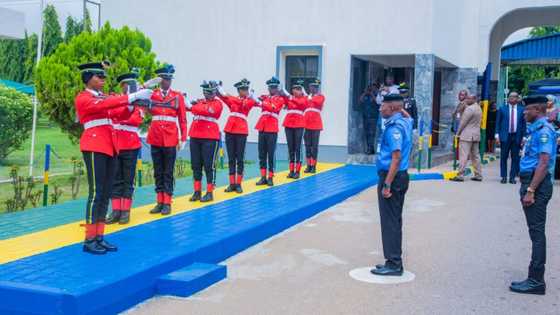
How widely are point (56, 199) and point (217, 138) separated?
2.74 m

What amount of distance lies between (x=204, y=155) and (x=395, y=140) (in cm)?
419

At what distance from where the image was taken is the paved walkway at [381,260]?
18.3 feet

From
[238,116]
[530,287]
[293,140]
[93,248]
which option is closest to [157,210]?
[93,248]

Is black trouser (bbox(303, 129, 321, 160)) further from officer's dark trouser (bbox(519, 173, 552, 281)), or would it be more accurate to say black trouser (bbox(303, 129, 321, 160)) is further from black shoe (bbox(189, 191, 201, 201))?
officer's dark trouser (bbox(519, 173, 552, 281))

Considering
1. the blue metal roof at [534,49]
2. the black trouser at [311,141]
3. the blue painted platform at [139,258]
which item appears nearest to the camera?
the blue painted platform at [139,258]

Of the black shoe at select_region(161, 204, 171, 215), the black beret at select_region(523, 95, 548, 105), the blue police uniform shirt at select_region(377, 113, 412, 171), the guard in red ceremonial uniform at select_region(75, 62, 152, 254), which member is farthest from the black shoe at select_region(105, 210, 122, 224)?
the black beret at select_region(523, 95, 548, 105)

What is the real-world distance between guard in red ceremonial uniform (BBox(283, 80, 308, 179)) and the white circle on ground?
22.5ft

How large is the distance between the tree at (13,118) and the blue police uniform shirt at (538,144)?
35.1ft

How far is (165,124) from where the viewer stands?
8648 millimetres

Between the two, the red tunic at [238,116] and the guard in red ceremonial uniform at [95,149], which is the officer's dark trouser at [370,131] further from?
the guard in red ceremonial uniform at [95,149]

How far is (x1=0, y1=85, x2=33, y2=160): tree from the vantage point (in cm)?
1334

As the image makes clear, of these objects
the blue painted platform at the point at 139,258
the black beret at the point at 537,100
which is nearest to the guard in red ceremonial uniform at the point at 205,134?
the blue painted platform at the point at 139,258

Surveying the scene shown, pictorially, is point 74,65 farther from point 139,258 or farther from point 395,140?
point 395,140

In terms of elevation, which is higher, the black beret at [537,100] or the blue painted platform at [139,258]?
the black beret at [537,100]
